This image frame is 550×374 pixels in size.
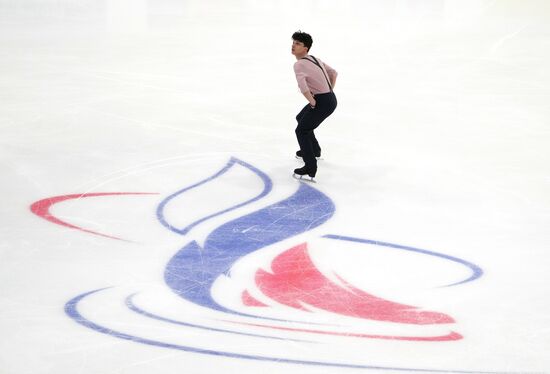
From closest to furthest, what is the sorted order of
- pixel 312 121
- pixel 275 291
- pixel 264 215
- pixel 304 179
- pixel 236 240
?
pixel 275 291, pixel 236 240, pixel 264 215, pixel 312 121, pixel 304 179

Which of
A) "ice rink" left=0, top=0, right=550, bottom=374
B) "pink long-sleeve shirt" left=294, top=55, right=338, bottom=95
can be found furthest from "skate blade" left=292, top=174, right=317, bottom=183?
"pink long-sleeve shirt" left=294, top=55, right=338, bottom=95

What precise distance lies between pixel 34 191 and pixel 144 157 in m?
1.45

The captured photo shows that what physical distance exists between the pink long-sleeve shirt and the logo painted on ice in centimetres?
121

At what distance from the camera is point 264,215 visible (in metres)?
7.36

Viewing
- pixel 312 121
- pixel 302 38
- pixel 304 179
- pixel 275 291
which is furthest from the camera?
pixel 304 179

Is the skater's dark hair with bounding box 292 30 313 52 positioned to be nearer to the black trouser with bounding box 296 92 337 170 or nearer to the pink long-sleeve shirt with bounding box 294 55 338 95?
the pink long-sleeve shirt with bounding box 294 55 338 95

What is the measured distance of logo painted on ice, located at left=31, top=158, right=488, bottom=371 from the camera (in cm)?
524

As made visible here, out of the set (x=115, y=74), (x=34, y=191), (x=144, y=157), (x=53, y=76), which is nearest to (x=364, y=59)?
(x=115, y=74)

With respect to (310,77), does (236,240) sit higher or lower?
lower

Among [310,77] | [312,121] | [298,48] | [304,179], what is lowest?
[304,179]

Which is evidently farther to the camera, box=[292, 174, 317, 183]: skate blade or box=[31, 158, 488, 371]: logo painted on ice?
box=[292, 174, 317, 183]: skate blade

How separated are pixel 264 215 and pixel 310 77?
1550mm

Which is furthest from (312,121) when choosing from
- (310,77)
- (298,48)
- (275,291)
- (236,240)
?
(275,291)

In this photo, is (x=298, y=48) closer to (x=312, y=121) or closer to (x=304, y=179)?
(x=312, y=121)
